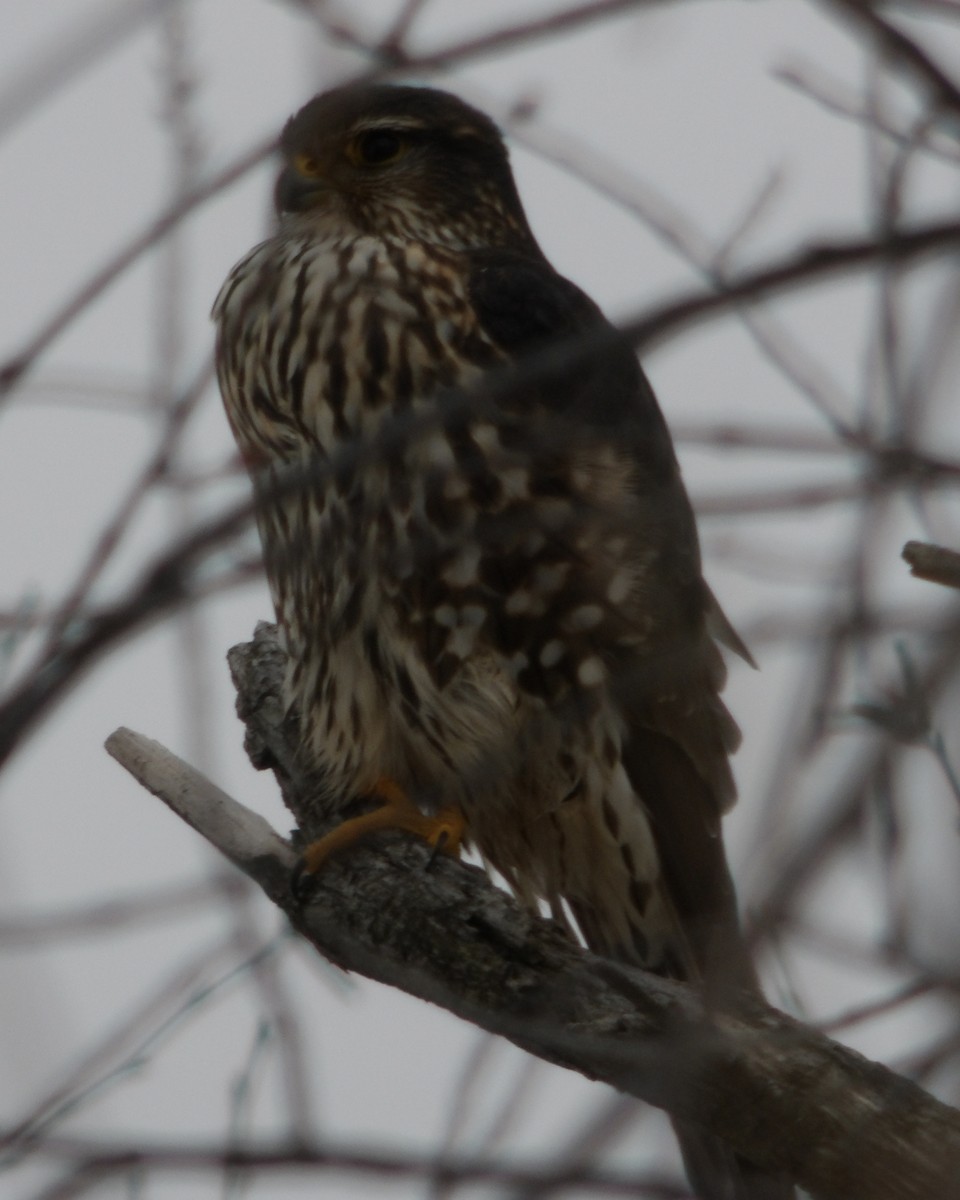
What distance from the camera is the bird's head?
4.18 m

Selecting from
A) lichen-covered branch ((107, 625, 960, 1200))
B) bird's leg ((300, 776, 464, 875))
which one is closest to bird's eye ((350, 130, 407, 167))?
lichen-covered branch ((107, 625, 960, 1200))

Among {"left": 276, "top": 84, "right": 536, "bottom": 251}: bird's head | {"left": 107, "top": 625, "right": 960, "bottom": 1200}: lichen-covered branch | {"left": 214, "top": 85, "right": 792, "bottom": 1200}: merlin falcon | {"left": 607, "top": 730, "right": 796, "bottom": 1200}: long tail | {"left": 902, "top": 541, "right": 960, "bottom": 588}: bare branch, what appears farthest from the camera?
{"left": 276, "top": 84, "right": 536, "bottom": 251}: bird's head

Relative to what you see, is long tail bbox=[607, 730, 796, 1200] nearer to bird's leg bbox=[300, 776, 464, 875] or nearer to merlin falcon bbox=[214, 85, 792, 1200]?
merlin falcon bbox=[214, 85, 792, 1200]

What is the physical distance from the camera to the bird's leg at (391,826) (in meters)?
3.46

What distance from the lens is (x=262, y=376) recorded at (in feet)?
12.9

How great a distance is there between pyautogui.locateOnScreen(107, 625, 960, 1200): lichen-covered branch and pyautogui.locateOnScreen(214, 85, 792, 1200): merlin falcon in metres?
0.13

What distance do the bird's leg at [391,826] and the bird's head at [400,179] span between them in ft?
4.47

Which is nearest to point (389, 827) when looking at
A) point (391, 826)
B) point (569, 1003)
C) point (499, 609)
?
point (391, 826)

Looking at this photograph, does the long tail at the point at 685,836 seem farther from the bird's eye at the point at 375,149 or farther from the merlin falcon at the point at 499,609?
the bird's eye at the point at 375,149

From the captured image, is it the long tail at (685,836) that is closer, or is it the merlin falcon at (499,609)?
the merlin falcon at (499,609)

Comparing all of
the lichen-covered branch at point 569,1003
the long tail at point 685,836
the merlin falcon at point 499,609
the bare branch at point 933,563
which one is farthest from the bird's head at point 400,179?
the bare branch at point 933,563

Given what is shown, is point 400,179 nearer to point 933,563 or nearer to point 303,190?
point 303,190

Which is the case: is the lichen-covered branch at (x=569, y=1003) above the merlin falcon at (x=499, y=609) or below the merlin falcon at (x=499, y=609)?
below

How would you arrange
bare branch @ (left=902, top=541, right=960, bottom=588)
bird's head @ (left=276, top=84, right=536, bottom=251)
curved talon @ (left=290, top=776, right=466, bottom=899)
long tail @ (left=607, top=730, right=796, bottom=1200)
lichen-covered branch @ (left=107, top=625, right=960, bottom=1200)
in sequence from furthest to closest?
bird's head @ (left=276, top=84, right=536, bottom=251) < long tail @ (left=607, top=730, right=796, bottom=1200) < curved talon @ (left=290, top=776, right=466, bottom=899) < lichen-covered branch @ (left=107, top=625, right=960, bottom=1200) < bare branch @ (left=902, top=541, right=960, bottom=588)
